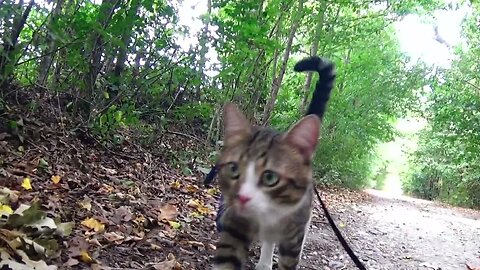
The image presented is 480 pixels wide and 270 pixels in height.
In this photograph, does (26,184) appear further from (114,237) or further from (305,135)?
(305,135)

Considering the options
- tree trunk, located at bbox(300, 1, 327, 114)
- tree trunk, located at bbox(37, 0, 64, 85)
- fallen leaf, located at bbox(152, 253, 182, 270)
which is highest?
tree trunk, located at bbox(300, 1, 327, 114)

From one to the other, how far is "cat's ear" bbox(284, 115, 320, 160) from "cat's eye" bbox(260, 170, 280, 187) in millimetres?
186

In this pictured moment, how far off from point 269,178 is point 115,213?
1.72m

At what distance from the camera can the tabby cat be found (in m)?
2.06

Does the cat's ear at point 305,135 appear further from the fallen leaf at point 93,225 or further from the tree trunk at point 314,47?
the tree trunk at point 314,47

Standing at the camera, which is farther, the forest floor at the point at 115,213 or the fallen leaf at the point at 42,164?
the fallen leaf at the point at 42,164

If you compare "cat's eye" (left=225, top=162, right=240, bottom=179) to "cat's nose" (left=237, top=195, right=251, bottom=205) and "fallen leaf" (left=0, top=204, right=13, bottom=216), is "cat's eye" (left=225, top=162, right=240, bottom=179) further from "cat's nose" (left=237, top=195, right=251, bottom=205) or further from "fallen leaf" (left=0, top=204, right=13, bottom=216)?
"fallen leaf" (left=0, top=204, right=13, bottom=216)

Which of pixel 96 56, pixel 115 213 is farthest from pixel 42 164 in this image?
pixel 96 56

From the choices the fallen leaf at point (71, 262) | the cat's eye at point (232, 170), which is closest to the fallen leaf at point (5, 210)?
the fallen leaf at point (71, 262)

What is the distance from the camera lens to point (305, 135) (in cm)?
214

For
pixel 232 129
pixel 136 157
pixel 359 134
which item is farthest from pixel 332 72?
pixel 359 134

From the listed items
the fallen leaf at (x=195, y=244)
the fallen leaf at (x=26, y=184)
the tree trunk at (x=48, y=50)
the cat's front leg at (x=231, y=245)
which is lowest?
the fallen leaf at (x=195, y=244)

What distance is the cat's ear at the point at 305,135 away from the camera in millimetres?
2117

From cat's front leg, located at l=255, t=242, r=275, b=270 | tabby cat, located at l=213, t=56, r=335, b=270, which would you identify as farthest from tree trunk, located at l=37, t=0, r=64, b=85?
cat's front leg, located at l=255, t=242, r=275, b=270
